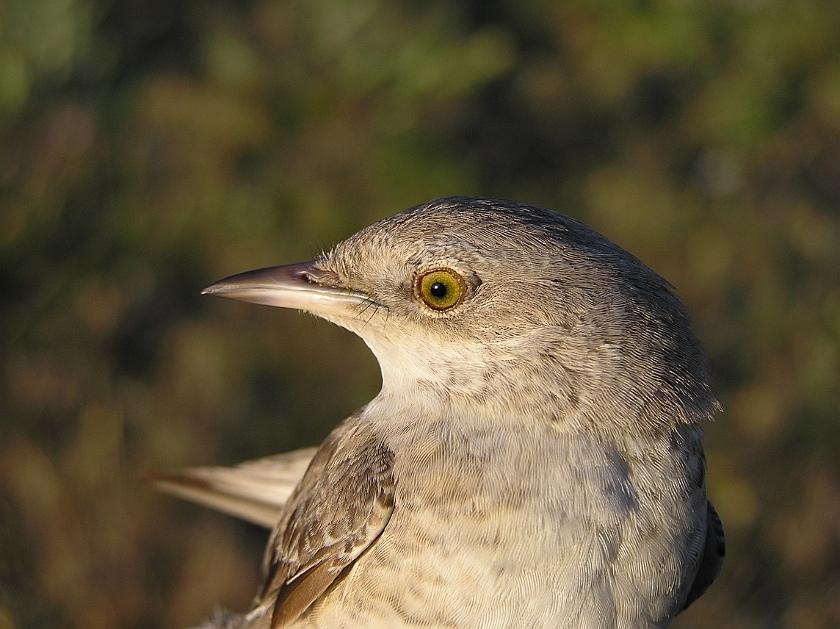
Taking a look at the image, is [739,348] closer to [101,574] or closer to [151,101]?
[101,574]

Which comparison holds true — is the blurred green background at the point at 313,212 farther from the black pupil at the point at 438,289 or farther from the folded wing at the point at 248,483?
the black pupil at the point at 438,289

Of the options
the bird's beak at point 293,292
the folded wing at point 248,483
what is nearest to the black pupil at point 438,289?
the bird's beak at point 293,292

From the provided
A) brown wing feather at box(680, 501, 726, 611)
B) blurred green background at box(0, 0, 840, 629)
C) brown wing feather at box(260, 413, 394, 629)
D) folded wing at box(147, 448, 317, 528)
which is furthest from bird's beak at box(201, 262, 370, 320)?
blurred green background at box(0, 0, 840, 629)

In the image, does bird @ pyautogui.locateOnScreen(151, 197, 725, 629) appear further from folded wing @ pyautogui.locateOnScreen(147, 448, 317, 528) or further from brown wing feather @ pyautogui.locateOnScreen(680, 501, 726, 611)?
folded wing @ pyautogui.locateOnScreen(147, 448, 317, 528)

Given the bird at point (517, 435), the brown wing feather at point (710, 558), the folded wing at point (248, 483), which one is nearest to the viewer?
the bird at point (517, 435)

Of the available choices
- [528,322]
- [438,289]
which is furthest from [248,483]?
[528,322]
